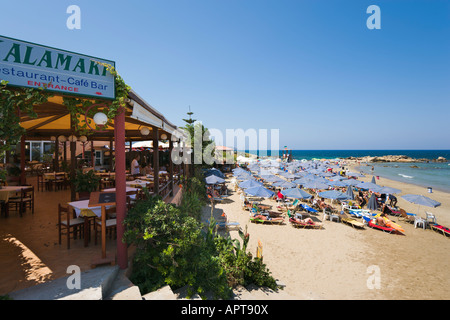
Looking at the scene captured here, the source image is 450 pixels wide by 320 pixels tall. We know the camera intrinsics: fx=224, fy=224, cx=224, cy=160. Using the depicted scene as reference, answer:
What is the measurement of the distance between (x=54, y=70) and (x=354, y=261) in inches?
397

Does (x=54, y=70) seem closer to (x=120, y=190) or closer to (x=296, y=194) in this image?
(x=120, y=190)

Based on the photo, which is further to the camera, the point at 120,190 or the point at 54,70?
the point at 120,190

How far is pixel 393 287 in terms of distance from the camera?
6.66 m

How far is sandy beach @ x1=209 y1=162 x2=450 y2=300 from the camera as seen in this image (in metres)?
6.40

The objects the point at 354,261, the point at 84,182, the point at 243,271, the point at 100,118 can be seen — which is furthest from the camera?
the point at 354,261

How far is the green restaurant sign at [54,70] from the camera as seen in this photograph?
2.99 m

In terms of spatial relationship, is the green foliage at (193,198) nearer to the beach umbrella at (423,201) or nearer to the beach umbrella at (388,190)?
the beach umbrella at (423,201)

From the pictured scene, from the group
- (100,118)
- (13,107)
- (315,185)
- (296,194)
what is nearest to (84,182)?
(100,118)

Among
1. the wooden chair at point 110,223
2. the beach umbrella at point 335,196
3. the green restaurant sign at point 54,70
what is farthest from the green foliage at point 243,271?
the beach umbrella at point 335,196

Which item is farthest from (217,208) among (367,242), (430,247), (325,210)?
(430,247)

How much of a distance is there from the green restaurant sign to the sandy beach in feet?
20.8

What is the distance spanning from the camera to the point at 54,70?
3283mm

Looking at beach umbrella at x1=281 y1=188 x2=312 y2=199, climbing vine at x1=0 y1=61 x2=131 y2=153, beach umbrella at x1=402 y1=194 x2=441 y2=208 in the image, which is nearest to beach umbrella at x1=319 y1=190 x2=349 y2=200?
beach umbrella at x1=281 y1=188 x2=312 y2=199

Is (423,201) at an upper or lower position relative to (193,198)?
lower
